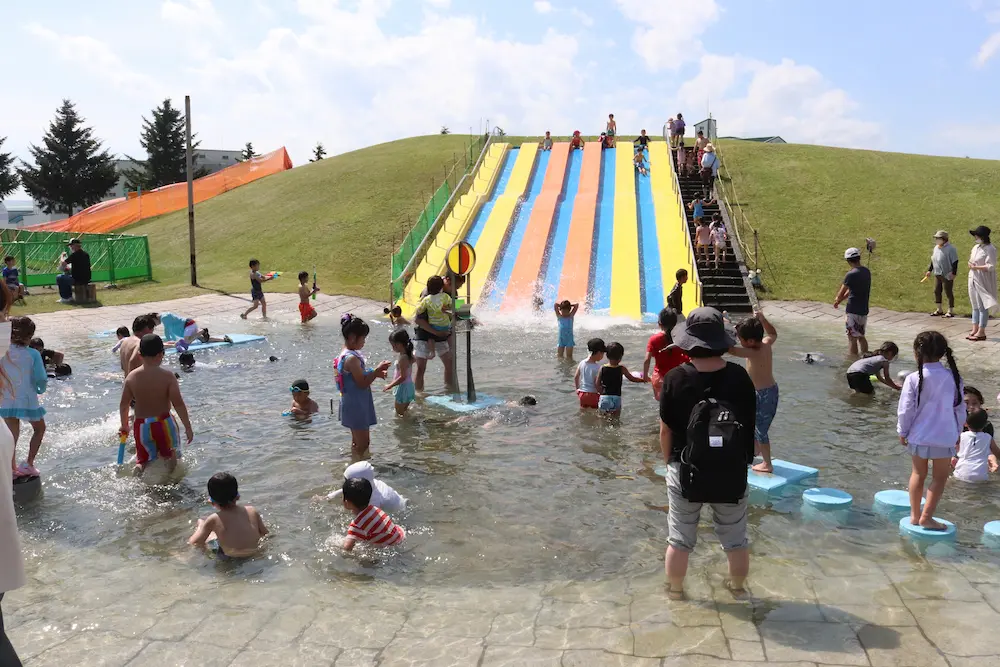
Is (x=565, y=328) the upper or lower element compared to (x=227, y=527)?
upper

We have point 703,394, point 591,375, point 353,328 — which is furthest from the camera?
point 591,375

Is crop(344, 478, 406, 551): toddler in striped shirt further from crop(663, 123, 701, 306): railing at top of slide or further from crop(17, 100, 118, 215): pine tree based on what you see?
crop(17, 100, 118, 215): pine tree

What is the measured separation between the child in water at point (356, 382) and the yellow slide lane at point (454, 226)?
11.9 metres

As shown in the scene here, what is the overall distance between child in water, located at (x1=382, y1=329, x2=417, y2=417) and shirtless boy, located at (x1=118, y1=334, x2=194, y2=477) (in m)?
2.74

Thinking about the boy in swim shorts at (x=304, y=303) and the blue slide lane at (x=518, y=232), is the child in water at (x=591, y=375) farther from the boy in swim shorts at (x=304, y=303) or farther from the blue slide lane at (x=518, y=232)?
the blue slide lane at (x=518, y=232)

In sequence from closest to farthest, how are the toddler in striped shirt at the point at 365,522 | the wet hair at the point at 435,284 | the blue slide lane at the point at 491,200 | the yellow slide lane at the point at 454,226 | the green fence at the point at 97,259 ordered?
1. the toddler in striped shirt at the point at 365,522
2. the wet hair at the point at 435,284
3. the yellow slide lane at the point at 454,226
4. the green fence at the point at 97,259
5. the blue slide lane at the point at 491,200

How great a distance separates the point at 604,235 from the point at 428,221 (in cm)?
587

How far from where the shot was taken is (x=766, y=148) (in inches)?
1341

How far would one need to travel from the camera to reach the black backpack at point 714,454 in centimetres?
478

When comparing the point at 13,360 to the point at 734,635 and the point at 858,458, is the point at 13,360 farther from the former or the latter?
the point at 858,458

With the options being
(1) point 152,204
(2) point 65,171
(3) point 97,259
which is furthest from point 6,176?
(3) point 97,259

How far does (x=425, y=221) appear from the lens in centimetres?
2580

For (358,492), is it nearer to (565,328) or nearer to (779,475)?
(779,475)

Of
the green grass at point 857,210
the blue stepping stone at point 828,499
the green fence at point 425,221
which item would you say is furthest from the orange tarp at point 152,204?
the blue stepping stone at point 828,499
